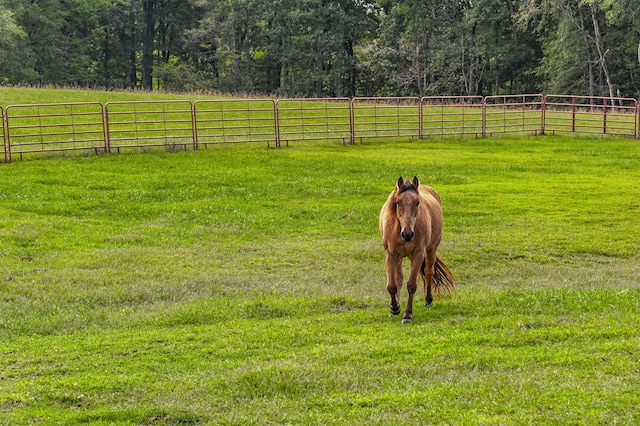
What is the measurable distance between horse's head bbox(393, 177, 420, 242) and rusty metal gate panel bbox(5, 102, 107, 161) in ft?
53.9

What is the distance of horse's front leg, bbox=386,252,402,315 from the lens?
28.7 ft

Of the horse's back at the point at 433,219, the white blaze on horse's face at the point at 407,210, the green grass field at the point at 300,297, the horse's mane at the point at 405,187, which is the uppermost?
the horse's mane at the point at 405,187

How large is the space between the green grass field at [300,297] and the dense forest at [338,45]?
30118 millimetres

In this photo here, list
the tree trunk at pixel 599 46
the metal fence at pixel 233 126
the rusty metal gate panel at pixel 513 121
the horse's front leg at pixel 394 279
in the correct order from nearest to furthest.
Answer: the horse's front leg at pixel 394 279
the metal fence at pixel 233 126
the rusty metal gate panel at pixel 513 121
the tree trunk at pixel 599 46

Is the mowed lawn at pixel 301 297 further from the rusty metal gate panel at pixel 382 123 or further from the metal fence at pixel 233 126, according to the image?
the rusty metal gate panel at pixel 382 123

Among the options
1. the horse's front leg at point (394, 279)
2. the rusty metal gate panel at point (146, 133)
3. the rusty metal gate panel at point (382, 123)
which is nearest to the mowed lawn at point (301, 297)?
the horse's front leg at point (394, 279)

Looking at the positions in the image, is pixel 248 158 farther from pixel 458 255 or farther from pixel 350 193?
pixel 458 255

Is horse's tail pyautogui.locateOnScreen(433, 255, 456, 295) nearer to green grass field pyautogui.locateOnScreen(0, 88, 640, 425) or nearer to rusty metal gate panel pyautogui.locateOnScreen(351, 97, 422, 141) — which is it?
green grass field pyautogui.locateOnScreen(0, 88, 640, 425)

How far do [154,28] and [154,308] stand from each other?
64.3 m

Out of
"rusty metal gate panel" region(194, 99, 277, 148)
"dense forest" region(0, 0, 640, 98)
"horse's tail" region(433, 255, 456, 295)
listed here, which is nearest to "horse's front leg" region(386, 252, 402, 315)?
"horse's tail" region(433, 255, 456, 295)

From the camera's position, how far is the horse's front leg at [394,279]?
876 centimetres

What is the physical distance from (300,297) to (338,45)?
50108mm

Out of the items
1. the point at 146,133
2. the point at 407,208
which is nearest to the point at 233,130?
the point at 146,133

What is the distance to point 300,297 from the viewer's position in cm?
1025
